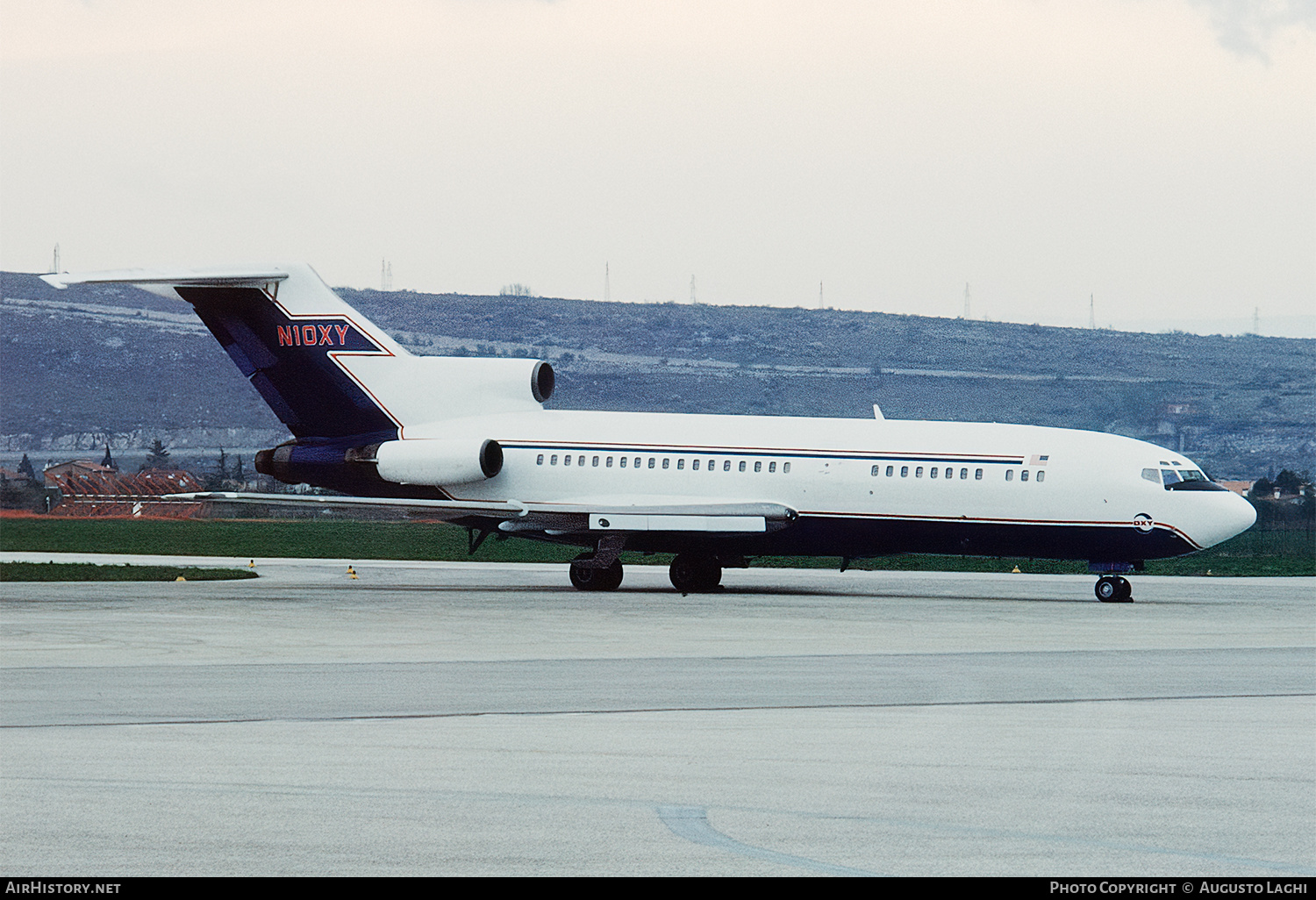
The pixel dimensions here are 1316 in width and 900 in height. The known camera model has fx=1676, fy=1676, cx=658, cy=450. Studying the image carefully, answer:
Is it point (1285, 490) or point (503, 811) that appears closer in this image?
point (503, 811)

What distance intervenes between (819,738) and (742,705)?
2.21 m

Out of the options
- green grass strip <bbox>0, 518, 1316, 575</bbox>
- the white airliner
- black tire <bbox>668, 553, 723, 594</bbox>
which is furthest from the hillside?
black tire <bbox>668, 553, 723, 594</bbox>

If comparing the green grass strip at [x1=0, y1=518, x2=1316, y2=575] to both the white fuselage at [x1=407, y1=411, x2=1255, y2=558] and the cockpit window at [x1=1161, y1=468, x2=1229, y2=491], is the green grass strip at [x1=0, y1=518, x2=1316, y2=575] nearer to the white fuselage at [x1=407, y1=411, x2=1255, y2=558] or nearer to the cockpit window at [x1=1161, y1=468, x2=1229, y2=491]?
the white fuselage at [x1=407, y1=411, x2=1255, y2=558]

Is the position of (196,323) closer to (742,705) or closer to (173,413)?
(173,413)

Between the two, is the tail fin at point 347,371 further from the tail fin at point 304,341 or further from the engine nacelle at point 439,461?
the engine nacelle at point 439,461

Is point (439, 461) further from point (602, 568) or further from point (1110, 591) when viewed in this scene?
point (1110, 591)

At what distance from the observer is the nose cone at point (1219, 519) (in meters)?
31.4

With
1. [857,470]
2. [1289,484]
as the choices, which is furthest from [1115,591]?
[1289,484]

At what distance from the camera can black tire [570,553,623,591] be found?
114 ft

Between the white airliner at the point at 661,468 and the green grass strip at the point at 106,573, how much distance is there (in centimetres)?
285

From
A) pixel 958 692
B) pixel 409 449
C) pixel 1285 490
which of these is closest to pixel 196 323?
pixel 1285 490

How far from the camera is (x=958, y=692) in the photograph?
641 inches

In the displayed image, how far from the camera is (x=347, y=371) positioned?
120 feet

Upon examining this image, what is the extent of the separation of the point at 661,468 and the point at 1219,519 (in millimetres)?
11052
